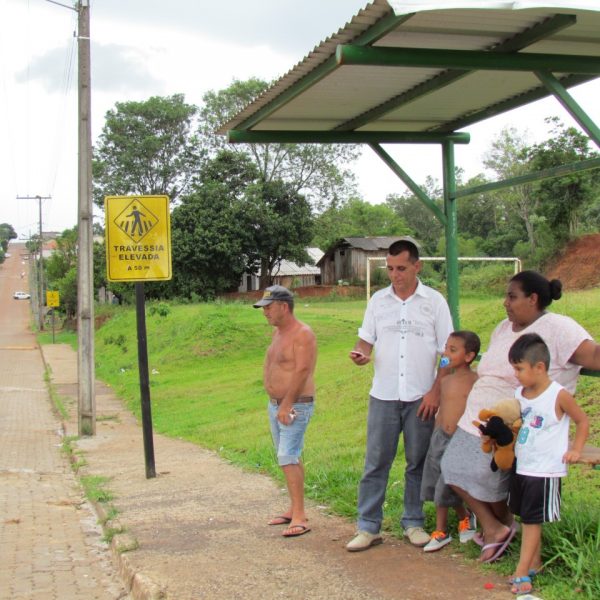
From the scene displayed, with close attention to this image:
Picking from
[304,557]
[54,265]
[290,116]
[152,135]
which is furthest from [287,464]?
[54,265]

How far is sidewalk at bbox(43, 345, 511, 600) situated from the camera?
4680 mm

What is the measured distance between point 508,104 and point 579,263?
22.6 metres

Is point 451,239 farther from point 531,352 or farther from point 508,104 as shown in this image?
point 531,352

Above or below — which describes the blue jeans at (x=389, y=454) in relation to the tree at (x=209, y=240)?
below

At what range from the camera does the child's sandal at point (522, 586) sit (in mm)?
4238

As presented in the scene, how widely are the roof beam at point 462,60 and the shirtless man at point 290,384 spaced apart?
1.98 m

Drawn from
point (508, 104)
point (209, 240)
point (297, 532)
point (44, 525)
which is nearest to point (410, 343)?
point (297, 532)

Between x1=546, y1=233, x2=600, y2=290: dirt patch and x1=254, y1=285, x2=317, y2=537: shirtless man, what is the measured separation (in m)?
21.9

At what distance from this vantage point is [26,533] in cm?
730

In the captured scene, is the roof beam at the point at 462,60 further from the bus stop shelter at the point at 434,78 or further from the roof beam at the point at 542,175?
the roof beam at the point at 542,175

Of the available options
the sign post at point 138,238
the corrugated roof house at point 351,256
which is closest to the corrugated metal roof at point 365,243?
the corrugated roof house at point 351,256

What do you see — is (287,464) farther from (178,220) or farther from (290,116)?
(178,220)

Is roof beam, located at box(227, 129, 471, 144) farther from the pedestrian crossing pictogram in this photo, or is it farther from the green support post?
the pedestrian crossing pictogram

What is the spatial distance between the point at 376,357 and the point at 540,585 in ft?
5.39
